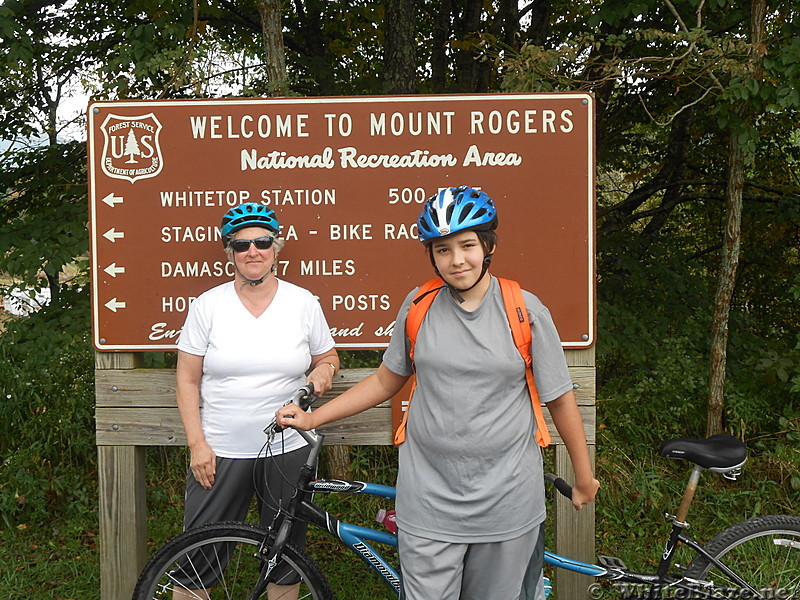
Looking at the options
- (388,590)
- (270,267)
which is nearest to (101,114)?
(270,267)

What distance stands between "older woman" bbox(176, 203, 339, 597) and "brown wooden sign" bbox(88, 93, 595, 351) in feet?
1.42

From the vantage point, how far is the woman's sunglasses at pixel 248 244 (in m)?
3.14

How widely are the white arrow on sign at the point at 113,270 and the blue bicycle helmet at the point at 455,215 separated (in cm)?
176

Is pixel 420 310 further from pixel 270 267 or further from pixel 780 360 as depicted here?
pixel 780 360

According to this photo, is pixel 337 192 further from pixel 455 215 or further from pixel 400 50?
pixel 400 50

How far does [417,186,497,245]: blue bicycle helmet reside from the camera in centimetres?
246

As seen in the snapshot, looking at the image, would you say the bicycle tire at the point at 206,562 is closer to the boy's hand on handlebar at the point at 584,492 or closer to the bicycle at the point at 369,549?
the bicycle at the point at 369,549

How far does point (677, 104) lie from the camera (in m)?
7.22

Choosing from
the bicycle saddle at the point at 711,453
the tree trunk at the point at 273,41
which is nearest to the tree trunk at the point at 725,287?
the bicycle saddle at the point at 711,453

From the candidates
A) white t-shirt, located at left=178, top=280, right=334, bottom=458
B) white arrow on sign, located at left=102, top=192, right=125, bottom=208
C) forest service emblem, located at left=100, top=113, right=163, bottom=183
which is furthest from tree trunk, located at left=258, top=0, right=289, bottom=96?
white t-shirt, located at left=178, top=280, right=334, bottom=458

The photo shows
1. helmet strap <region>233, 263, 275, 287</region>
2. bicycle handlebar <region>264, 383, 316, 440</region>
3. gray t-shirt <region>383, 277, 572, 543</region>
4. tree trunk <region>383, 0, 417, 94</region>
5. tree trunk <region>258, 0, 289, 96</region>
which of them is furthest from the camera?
tree trunk <region>383, 0, 417, 94</region>

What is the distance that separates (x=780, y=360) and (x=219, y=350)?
4.19 m

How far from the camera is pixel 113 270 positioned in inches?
143

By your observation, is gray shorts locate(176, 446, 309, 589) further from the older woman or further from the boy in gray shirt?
the boy in gray shirt
